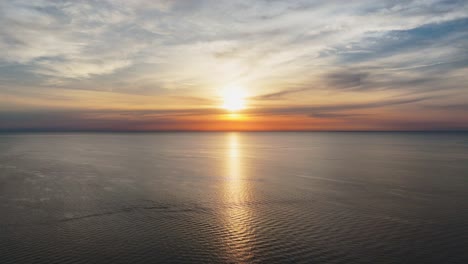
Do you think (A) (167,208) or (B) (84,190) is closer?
(A) (167,208)

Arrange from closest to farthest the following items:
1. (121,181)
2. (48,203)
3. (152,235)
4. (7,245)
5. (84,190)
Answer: (7,245) → (152,235) → (48,203) → (84,190) → (121,181)

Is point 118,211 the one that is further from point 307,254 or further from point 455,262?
point 455,262

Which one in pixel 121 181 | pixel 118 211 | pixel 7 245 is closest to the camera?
pixel 7 245

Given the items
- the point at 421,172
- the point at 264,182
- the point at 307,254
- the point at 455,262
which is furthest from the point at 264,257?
the point at 421,172

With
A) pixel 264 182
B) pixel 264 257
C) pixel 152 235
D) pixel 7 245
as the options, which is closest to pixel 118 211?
pixel 152 235

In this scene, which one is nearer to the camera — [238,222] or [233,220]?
[238,222]

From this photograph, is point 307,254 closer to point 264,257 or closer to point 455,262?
point 264,257

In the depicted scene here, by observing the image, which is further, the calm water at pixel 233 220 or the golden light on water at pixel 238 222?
the golden light on water at pixel 238 222

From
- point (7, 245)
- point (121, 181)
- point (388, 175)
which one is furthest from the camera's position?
point (388, 175)

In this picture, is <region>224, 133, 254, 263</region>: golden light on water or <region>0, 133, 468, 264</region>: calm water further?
<region>224, 133, 254, 263</region>: golden light on water
